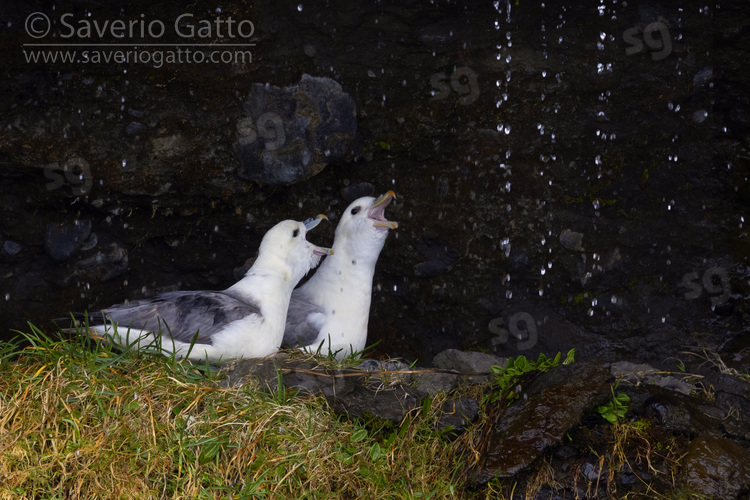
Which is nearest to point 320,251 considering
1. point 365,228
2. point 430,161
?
point 365,228

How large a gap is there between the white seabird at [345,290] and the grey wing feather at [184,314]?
2.00 ft

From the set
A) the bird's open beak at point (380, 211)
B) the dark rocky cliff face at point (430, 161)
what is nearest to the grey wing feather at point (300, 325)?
the bird's open beak at point (380, 211)

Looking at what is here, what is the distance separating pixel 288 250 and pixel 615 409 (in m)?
2.12

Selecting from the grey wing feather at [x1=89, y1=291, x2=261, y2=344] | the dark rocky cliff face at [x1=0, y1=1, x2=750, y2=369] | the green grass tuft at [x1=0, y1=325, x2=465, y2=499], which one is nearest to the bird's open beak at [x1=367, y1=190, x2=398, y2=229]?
the dark rocky cliff face at [x1=0, y1=1, x2=750, y2=369]

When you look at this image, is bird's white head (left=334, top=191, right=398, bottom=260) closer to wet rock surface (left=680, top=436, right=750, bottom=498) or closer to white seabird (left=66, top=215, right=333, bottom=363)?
white seabird (left=66, top=215, right=333, bottom=363)

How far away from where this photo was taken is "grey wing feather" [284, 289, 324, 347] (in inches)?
184

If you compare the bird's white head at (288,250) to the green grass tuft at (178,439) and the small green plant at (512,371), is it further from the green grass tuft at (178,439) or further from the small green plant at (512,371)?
the small green plant at (512,371)

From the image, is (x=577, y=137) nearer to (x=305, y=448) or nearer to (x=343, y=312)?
(x=343, y=312)

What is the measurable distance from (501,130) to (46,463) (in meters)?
3.55

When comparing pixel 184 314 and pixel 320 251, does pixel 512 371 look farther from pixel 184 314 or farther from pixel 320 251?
pixel 184 314

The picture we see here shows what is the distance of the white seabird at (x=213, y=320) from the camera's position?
3910mm

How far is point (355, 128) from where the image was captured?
5109 millimetres

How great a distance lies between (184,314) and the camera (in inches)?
161

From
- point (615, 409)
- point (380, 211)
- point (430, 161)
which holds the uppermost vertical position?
point (430, 161)
